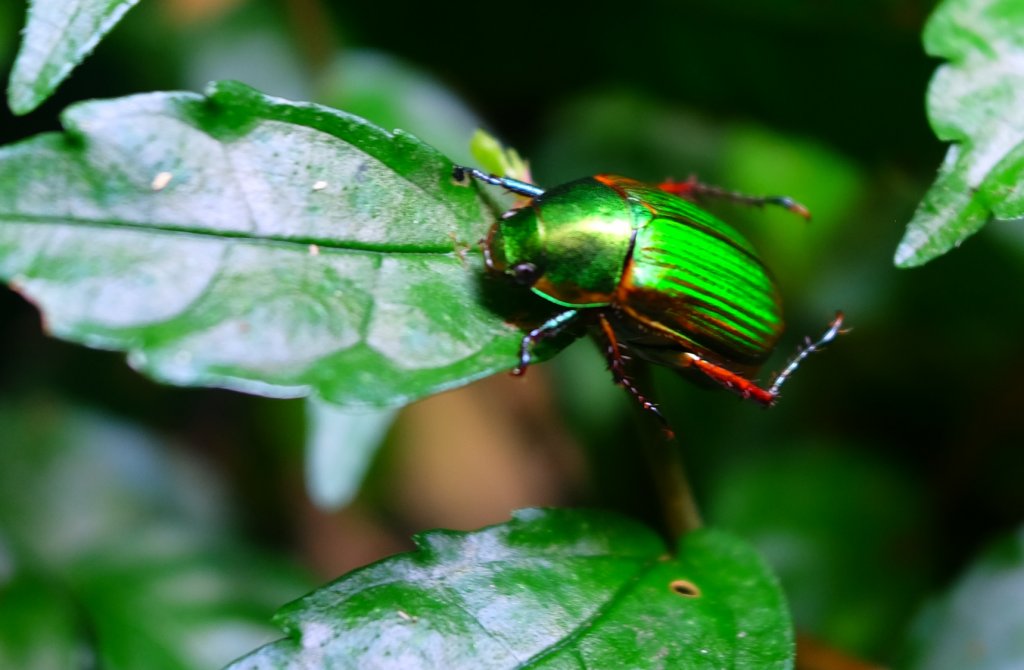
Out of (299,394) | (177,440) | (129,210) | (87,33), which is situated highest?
(87,33)

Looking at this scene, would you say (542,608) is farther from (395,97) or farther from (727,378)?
(395,97)

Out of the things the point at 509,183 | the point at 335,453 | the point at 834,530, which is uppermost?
the point at 509,183

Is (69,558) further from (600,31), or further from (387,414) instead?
(600,31)

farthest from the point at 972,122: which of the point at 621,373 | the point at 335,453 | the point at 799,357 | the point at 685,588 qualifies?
the point at 335,453

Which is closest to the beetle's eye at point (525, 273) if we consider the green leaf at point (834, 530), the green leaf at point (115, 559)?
the green leaf at point (115, 559)

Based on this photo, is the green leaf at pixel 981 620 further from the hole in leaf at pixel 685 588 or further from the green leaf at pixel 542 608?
the hole in leaf at pixel 685 588

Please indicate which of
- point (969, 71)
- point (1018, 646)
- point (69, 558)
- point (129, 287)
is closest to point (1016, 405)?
point (1018, 646)
